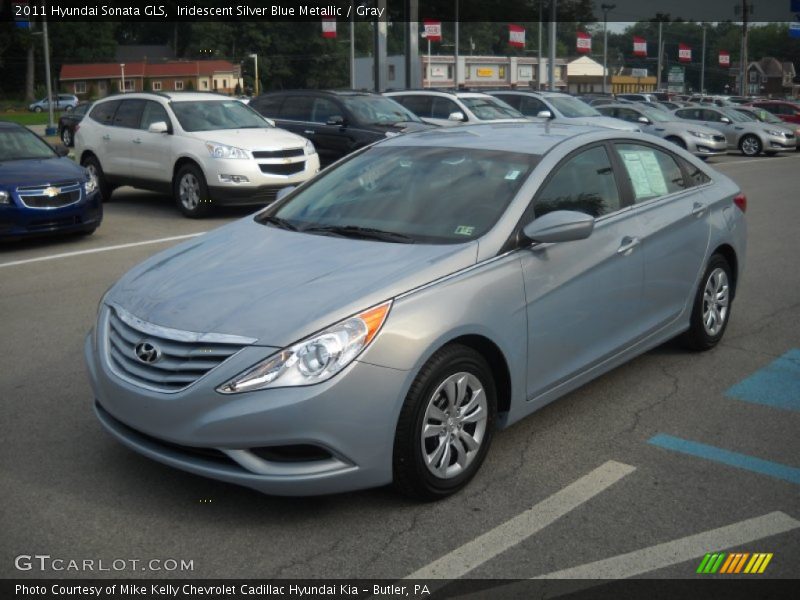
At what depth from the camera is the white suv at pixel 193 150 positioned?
13086 mm

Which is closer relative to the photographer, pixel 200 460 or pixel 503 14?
pixel 200 460

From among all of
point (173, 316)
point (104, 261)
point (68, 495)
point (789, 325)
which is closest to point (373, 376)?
point (173, 316)

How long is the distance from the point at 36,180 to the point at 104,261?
4.84 feet

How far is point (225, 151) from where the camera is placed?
513 inches

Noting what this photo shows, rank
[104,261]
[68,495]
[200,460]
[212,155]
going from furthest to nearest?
[212,155], [104,261], [68,495], [200,460]

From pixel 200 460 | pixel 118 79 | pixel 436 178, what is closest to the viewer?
pixel 200 460

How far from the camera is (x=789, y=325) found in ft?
23.6

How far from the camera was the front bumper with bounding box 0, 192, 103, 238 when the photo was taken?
33.7 ft

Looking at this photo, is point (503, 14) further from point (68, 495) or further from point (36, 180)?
point (68, 495)

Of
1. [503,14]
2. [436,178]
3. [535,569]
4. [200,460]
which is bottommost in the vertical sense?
[535,569]

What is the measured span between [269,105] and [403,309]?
14.8 m

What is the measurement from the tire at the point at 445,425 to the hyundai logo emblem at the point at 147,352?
1.04 m
